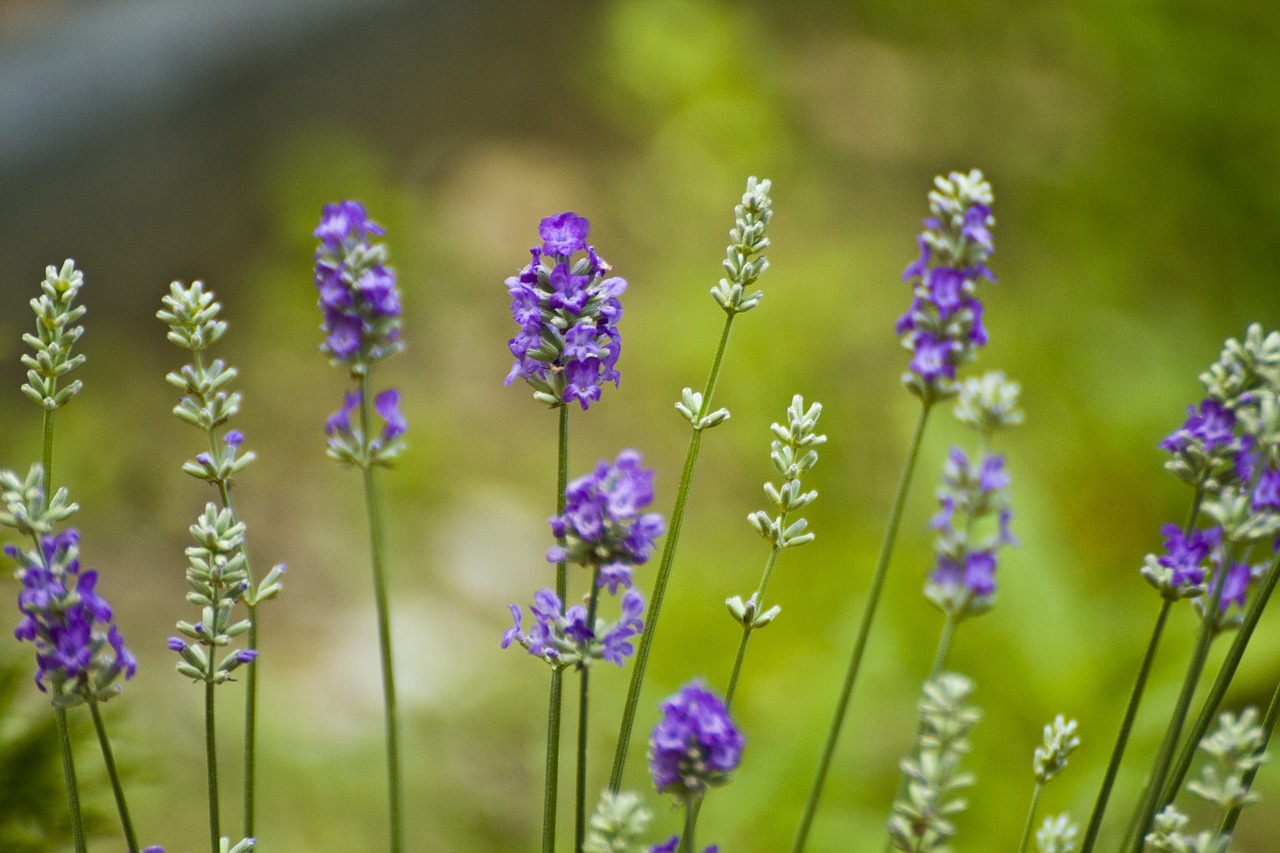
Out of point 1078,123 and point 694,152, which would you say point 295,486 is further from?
point 1078,123

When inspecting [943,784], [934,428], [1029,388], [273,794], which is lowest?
[943,784]

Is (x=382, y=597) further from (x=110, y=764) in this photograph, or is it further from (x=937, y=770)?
(x=937, y=770)

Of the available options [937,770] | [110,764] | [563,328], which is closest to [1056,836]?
[937,770]

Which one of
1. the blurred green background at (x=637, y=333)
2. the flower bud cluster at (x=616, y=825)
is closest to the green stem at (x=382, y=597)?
the flower bud cluster at (x=616, y=825)

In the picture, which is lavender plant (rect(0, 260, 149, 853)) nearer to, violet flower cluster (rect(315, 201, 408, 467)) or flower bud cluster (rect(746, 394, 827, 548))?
violet flower cluster (rect(315, 201, 408, 467))

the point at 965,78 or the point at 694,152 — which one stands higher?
the point at 965,78

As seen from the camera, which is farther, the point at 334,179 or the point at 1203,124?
the point at 334,179

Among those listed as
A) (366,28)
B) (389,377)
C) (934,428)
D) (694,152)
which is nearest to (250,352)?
(389,377)
